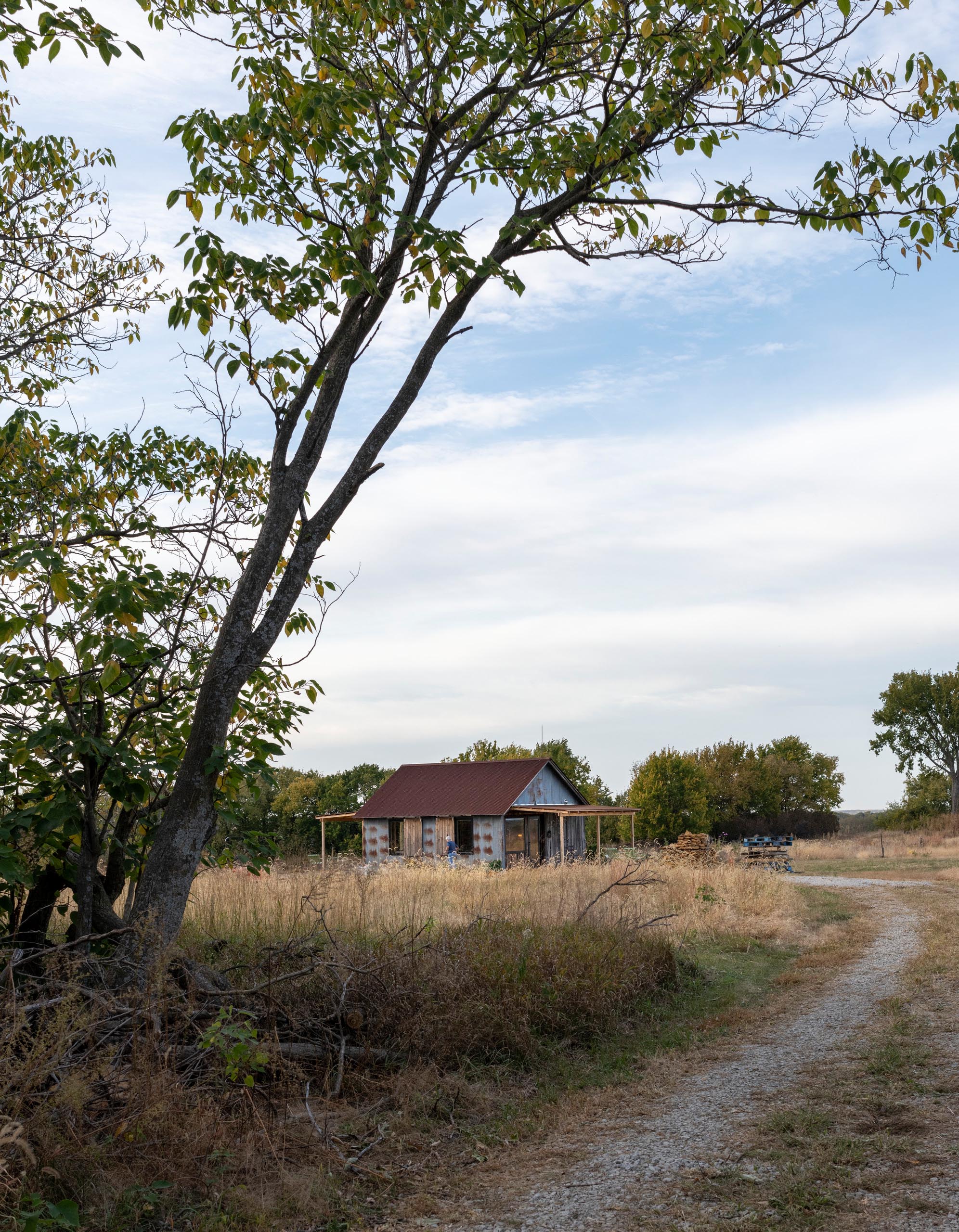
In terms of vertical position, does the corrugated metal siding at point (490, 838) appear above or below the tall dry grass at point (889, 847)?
above

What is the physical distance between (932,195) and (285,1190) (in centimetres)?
751

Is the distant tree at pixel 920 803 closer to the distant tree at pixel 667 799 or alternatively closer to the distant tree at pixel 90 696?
the distant tree at pixel 667 799

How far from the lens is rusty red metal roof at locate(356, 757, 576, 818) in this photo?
31.2 m

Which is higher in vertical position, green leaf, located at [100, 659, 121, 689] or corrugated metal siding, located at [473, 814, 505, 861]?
green leaf, located at [100, 659, 121, 689]

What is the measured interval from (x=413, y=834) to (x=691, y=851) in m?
11.1

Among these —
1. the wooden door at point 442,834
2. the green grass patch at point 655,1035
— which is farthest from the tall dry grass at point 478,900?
the wooden door at point 442,834

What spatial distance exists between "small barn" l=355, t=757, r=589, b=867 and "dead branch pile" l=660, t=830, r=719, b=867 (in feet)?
12.2

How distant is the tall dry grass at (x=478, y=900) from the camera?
961 cm

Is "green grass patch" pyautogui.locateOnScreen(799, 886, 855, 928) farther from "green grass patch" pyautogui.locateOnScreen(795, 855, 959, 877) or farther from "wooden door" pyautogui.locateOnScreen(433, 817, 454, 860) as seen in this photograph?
"wooden door" pyautogui.locateOnScreen(433, 817, 454, 860)

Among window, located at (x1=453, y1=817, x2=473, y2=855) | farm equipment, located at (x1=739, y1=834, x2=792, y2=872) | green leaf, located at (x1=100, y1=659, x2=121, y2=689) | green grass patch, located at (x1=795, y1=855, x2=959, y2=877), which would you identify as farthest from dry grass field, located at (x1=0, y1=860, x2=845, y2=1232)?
window, located at (x1=453, y1=817, x2=473, y2=855)

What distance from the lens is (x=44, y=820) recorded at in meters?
5.65

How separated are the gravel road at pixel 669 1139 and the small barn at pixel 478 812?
861 inches

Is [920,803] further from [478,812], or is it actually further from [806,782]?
[478,812]

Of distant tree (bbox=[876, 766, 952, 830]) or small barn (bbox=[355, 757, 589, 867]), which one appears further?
distant tree (bbox=[876, 766, 952, 830])
